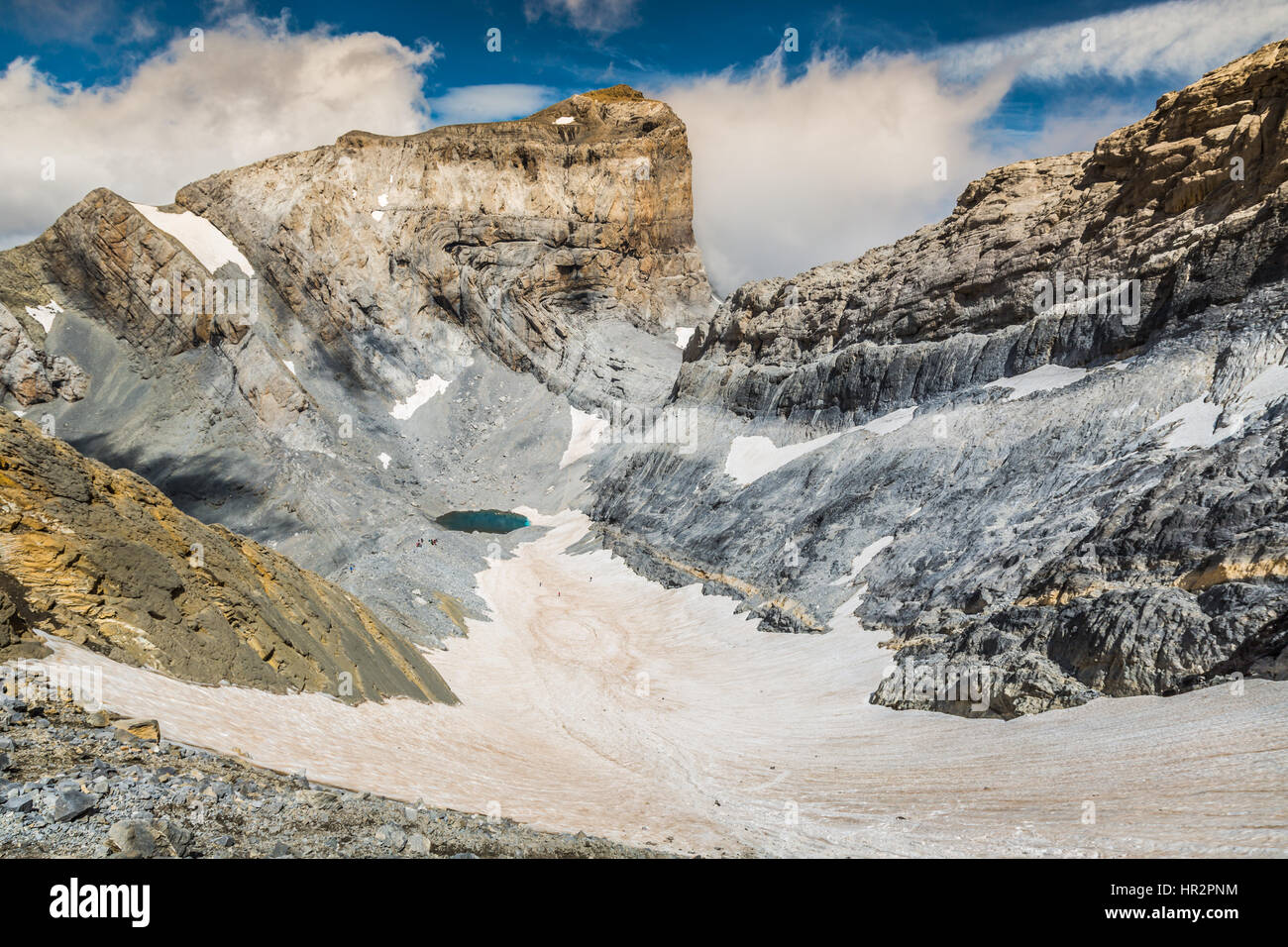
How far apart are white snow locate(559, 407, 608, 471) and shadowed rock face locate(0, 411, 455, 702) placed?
57676 millimetres

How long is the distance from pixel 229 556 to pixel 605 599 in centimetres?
2687

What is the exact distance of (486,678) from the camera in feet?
82.7

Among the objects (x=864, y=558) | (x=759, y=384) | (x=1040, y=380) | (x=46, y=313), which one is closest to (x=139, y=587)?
(x=864, y=558)

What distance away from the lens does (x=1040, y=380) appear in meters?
36.3

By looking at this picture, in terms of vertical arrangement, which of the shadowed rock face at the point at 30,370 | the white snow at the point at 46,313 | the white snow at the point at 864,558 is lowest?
the white snow at the point at 864,558

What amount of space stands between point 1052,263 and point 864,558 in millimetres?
19394

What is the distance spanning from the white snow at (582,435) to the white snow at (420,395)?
45.9 feet

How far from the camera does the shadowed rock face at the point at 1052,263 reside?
32.5 m

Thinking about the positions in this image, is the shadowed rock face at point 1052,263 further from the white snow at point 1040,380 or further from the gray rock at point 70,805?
the gray rock at point 70,805

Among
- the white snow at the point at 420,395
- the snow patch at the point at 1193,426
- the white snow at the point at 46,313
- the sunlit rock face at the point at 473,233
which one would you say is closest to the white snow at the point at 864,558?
the snow patch at the point at 1193,426

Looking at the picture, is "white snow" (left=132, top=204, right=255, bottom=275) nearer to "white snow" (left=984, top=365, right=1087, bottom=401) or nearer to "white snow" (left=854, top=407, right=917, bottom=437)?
"white snow" (left=854, top=407, right=917, bottom=437)

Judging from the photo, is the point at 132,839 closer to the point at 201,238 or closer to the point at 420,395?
the point at 420,395

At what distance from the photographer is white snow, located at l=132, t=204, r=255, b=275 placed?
77.4 m
